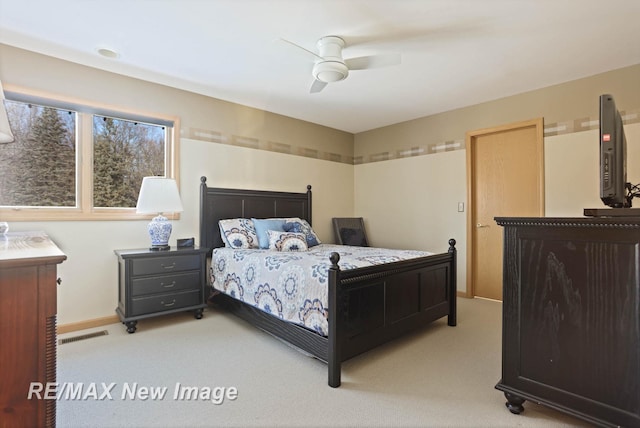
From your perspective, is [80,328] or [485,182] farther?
[485,182]

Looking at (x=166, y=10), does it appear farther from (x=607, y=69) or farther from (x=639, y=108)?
(x=639, y=108)

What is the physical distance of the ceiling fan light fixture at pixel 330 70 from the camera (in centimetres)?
255

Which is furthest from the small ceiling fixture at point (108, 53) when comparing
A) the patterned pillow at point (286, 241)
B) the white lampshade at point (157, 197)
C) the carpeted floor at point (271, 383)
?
the carpeted floor at point (271, 383)

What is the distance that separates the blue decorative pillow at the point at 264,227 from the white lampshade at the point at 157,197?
91 cm

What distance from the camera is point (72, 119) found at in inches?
124

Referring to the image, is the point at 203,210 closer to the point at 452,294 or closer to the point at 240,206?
the point at 240,206

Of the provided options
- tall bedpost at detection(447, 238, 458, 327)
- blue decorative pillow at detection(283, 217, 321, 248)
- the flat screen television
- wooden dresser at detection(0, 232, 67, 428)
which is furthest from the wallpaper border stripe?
wooden dresser at detection(0, 232, 67, 428)

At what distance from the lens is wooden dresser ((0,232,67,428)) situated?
1.08 meters

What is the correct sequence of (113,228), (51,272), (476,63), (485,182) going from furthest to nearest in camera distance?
(485,182) < (113,228) < (476,63) < (51,272)

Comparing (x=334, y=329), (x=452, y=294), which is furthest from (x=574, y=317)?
(x=452, y=294)

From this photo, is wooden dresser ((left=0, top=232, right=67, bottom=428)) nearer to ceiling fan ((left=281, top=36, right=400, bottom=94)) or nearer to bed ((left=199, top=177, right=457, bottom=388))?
bed ((left=199, top=177, right=457, bottom=388))

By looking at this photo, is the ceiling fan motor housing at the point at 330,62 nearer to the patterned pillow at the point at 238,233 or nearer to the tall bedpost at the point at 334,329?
the tall bedpost at the point at 334,329

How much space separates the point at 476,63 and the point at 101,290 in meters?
4.21

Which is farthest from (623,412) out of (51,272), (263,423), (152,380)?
(152,380)
